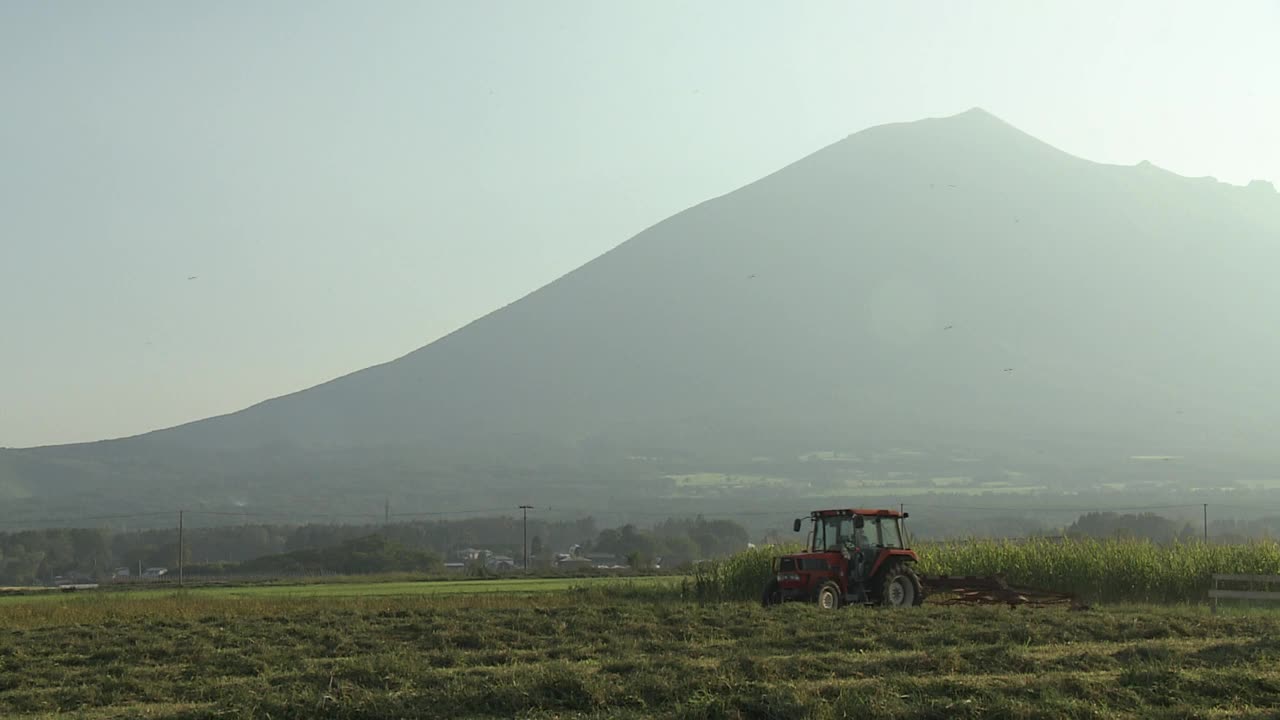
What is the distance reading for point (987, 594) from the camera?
85.6 ft

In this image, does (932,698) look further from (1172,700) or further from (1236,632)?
(1236,632)

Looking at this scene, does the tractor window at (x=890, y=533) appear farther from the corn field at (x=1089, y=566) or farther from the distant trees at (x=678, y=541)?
the distant trees at (x=678, y=541)

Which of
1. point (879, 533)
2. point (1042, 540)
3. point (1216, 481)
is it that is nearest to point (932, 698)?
point (879, 533)

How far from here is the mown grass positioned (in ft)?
43.4

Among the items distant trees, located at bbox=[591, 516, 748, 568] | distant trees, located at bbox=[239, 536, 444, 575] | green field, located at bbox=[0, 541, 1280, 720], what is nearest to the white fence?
green field, located at bbox=[0, 541, 1280, 720]

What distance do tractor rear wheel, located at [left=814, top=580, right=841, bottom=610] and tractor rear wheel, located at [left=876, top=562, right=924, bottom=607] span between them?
88 cm

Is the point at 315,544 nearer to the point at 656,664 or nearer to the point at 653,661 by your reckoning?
the point at 653,661

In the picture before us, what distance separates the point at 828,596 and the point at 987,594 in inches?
123

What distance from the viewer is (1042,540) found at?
32719 millimetres

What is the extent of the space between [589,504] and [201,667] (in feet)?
589

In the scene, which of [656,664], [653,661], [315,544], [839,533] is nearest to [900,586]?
[839,533]

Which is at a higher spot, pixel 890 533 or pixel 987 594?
pixel 890 533

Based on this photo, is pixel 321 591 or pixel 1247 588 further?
pixel 321 591

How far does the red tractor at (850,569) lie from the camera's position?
83.8 ft
